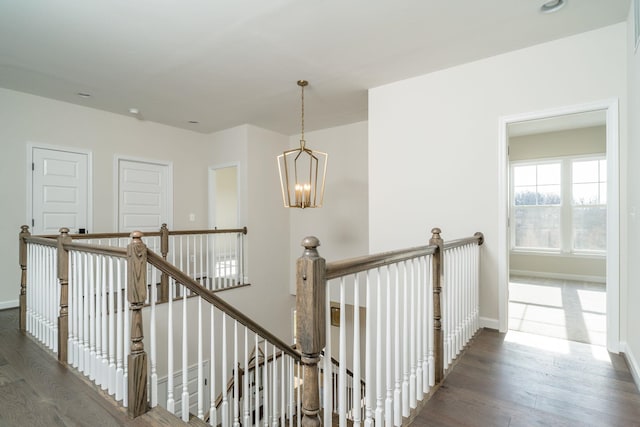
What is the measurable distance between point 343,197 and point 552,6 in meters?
3.65

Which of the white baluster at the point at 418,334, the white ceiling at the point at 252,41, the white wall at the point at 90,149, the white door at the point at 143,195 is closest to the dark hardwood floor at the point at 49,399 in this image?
the white baluster at the point at 418,334

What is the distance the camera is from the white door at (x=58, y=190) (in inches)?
166

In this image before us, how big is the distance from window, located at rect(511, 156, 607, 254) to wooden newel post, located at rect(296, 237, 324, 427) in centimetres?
659

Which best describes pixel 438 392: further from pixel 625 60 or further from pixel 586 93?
pixel 625 60

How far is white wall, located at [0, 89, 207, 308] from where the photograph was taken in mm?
3982

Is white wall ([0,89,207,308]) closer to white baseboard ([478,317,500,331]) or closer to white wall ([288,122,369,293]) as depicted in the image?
white wall ([288,122,369,293])

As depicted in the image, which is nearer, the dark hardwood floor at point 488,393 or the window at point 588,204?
the dark hardwood floor at point 488,393

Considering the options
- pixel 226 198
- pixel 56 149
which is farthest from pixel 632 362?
pixel 226 198

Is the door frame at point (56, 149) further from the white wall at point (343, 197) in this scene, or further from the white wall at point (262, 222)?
the white wall at point (343, 197)

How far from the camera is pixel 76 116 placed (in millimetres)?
4555

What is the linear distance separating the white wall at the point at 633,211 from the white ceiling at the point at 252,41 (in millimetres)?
552

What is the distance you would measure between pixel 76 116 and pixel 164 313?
3057 millimetres

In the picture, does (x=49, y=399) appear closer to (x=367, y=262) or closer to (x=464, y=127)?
(x=367, y=262)

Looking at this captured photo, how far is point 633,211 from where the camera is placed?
2330mm
